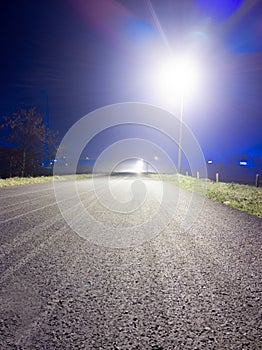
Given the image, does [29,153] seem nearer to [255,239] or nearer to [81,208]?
[81,208]

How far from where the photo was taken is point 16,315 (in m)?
2.37

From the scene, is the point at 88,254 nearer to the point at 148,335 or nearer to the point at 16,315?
the point at 16,315

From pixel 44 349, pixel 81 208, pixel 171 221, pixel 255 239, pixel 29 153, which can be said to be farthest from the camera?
pixel 29 153

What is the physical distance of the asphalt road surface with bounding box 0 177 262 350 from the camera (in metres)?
2.08

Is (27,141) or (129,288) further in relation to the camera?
(27,141)

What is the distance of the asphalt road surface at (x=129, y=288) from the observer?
2084 mm

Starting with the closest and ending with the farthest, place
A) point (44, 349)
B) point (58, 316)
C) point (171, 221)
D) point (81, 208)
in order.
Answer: point (44, 349), point (58, 316), point (171, 221), point (81, 208)

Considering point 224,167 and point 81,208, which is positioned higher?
point 224,167

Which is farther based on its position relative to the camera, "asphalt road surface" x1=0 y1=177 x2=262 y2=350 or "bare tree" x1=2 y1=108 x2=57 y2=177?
"bare tree" x1=2 y1=108 x2=57 y2=177

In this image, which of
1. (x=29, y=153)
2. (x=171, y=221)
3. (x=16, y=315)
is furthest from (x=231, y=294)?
(x=29, y=153)

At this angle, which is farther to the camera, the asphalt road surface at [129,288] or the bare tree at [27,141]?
the bare tree at [27,141]

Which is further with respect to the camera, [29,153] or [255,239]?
[29,153]

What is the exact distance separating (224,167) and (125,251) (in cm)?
7474

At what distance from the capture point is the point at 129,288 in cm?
A: 300
